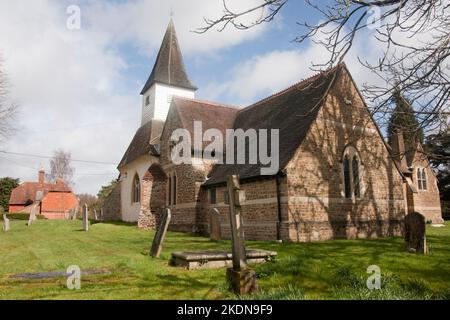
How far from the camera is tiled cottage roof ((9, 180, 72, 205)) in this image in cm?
5078

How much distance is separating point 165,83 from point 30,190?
110 feet

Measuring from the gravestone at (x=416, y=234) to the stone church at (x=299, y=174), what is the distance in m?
1.92

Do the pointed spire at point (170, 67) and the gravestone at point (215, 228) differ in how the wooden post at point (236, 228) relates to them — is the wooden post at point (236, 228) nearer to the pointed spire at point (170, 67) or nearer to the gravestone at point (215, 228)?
the gravestone at point (215, 228)

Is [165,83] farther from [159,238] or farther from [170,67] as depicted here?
[159,238]

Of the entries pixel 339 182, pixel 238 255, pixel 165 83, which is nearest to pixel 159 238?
pixel 238 255

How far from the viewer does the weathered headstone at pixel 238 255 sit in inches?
234

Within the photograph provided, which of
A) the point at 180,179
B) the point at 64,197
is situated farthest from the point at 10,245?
the point at 64,197

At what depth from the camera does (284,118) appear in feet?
61.4

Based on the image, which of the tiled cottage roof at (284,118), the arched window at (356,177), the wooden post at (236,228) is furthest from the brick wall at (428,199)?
the wooden post at (236,228)

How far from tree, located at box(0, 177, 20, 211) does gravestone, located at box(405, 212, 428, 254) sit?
5737 centimetres

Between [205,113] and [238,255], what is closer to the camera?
[238,255]

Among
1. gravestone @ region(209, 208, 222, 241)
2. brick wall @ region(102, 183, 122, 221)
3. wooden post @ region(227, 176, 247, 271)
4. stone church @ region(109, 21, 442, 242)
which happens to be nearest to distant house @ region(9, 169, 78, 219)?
brick wall @ region(102, 183, 122, 221)
